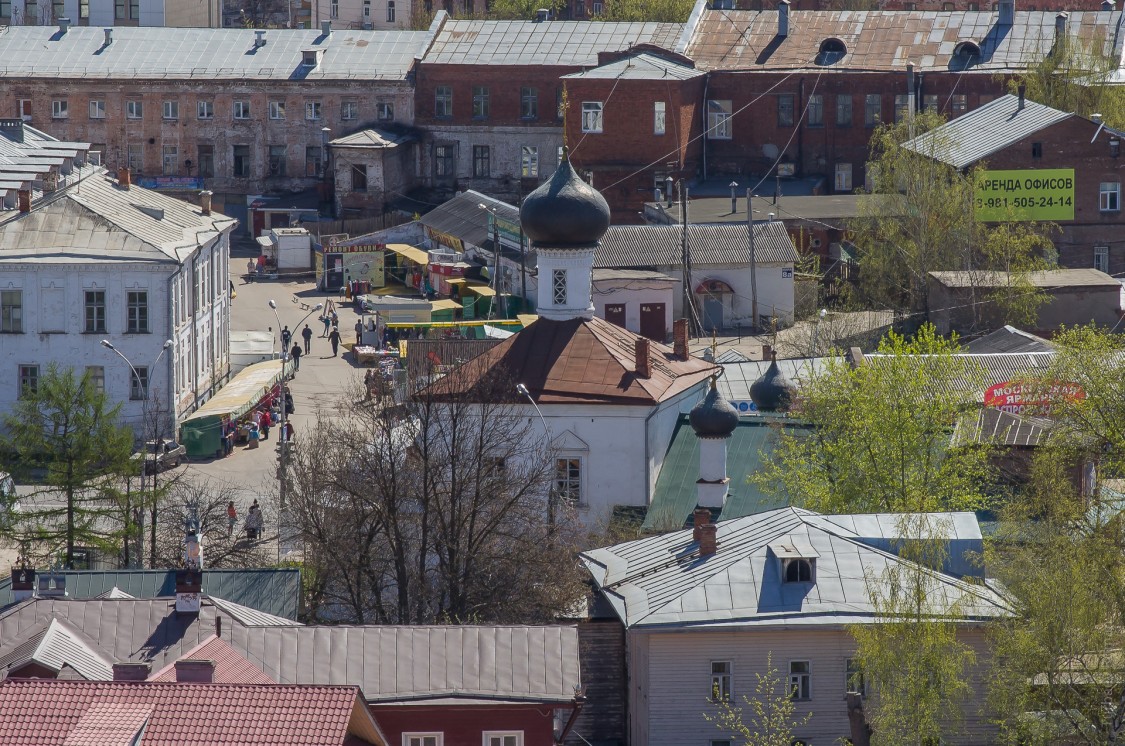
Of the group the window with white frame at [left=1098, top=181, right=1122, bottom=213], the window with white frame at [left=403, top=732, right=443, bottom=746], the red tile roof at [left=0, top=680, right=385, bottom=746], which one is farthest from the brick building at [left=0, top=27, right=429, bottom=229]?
the red tile roof at [left=0, top=680, right=385, bottom=746]

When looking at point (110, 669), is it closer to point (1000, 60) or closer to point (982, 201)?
point (982, 201)

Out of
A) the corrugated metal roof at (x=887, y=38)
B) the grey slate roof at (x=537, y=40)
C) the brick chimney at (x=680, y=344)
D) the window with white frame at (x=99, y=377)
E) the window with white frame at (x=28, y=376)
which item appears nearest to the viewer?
the brick chimney at (x=680, y=344)

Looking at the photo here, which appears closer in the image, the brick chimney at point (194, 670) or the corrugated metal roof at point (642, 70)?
the brick chimney at point (194, 670)

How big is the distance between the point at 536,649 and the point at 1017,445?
45.1 ft

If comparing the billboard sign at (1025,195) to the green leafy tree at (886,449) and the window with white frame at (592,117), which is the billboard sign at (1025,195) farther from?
the green leafy tree at (886,449)

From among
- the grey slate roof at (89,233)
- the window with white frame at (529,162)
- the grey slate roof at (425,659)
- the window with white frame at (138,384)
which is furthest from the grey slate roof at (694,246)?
the grey slate roof at (425,659)

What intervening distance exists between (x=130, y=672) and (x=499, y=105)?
66337mm

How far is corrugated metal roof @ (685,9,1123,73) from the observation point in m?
84.5

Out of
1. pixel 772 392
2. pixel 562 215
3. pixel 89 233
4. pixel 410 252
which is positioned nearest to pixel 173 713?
pixel 562 215

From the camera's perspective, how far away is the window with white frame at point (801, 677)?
33416 mm

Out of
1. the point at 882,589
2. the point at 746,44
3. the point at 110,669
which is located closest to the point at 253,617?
the point at 110,669

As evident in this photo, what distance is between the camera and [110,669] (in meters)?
28.1

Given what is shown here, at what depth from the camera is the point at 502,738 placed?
2858cm

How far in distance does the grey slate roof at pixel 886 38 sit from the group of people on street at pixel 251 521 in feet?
138
